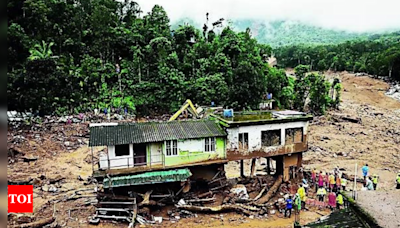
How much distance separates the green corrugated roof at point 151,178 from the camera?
17969 mm

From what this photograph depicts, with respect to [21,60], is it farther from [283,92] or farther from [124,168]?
[283,92]

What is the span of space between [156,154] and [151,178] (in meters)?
1.57

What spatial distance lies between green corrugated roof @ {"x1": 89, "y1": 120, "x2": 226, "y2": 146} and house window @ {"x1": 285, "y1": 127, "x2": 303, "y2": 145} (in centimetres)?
434

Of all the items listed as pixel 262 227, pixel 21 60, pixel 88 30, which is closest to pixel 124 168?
pixel 262 227

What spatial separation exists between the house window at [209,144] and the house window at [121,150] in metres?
4.57

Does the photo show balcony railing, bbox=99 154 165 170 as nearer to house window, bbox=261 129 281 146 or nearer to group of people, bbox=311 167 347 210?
house window, bbox=261 129 281 146

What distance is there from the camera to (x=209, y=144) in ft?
66.3

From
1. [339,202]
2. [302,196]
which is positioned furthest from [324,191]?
[339,202]

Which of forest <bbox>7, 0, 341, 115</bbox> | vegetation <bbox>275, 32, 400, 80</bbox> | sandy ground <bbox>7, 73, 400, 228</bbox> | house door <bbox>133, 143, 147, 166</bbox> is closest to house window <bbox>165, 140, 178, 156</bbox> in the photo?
house door <bbox>133, 143, 147, 166</bbox>

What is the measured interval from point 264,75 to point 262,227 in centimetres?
2933

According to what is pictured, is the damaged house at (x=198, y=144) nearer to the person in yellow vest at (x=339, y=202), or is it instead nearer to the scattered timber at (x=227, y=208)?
the scattered timber at (x=227, y=208)

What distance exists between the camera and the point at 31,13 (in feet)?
130

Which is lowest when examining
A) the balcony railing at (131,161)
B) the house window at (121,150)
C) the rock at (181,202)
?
the rock at (181,202)

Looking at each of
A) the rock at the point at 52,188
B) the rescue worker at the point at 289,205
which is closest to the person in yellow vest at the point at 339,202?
the rescue worker at the point at 289,205
